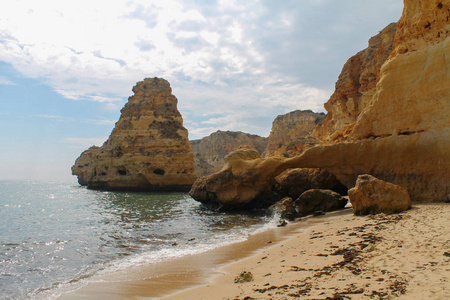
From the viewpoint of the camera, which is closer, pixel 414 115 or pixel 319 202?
pixel 414 115

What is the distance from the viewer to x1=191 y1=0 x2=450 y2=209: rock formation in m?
9.69

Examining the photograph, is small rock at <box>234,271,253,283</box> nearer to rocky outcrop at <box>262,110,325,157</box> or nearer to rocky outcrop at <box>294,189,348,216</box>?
rocky outcrop at <box>294,189,348,216</box>

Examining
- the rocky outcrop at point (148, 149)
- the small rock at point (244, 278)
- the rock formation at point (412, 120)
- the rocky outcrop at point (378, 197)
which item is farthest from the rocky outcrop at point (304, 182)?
the rocky outcrop at point (148, 149)

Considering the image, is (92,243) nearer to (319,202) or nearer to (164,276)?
(164,276)

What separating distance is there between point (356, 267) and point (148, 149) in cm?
3442

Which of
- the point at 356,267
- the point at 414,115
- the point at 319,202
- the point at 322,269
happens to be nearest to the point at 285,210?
the point at 319,202

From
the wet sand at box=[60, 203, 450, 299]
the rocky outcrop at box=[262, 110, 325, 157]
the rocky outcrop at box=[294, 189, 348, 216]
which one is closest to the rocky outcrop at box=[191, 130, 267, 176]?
the rocky outcrop at box=[262, 110, 325, 157]

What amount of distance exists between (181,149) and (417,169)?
97.1 feet

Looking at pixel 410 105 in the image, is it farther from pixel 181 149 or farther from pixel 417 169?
pixel 181 149

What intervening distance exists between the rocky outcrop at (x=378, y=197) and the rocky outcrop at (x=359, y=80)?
13.3 meters

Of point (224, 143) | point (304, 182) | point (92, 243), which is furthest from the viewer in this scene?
point (224, 143)

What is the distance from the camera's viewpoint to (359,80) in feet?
84.1

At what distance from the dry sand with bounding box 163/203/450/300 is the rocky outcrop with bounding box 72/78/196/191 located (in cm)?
3017

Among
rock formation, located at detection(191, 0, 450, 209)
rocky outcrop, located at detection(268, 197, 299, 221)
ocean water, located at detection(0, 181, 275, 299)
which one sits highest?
rock formation, located at detection(191, 0, 450, 209)
